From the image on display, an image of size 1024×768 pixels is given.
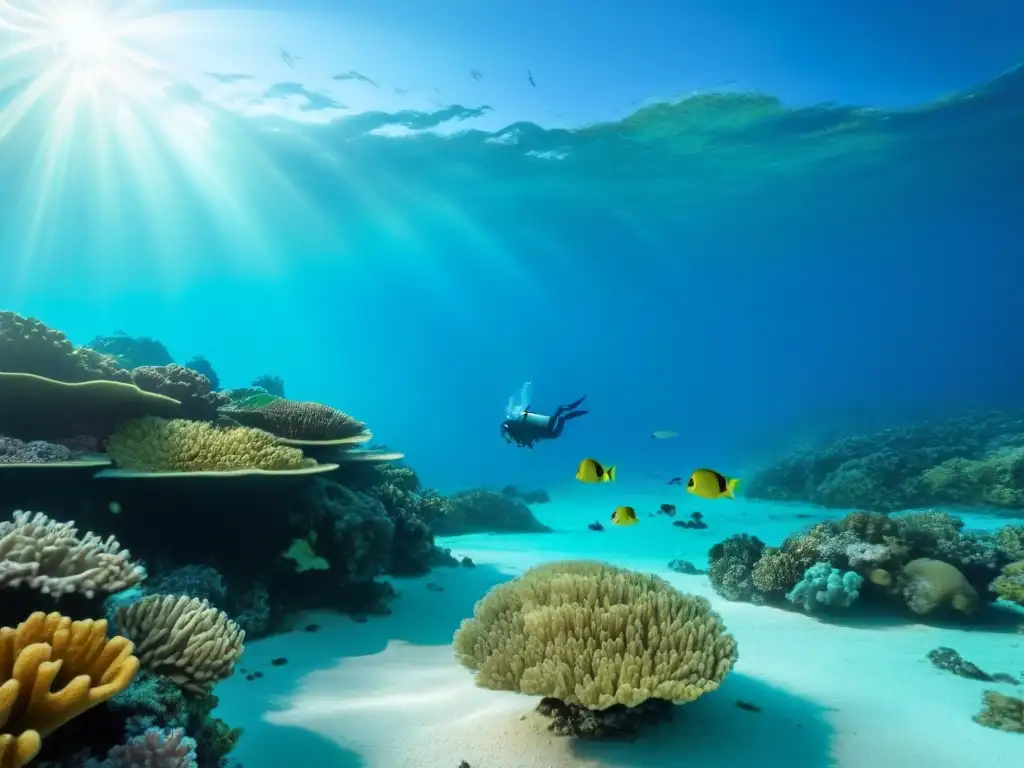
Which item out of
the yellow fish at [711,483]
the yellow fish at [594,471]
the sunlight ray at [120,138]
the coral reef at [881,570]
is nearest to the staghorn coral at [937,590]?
the coral reef at [881,570]

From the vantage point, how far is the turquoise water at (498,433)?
12.2 ft

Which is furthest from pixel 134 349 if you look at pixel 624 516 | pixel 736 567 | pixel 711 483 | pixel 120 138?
pixel 120 138

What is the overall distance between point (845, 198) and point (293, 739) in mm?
47568

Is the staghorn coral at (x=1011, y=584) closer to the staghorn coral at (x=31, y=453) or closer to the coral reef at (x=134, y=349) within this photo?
the staghorn coral at (x=31, y=453)

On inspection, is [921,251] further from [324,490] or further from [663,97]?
[324,490]

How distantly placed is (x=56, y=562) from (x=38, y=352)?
16.5 ft

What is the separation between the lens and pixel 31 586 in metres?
2.55

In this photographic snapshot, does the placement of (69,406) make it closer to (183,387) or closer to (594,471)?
(183,387)

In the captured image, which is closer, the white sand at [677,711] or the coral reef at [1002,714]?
→ the white sand at [677,711]

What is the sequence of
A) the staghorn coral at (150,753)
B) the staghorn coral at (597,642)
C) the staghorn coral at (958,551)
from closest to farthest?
1. the staghorn coral at (150,753)
2. the staghorn coral at (597,642)
3. the staghorn coral at (958,551)

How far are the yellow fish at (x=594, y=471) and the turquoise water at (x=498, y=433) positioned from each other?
1.31 m

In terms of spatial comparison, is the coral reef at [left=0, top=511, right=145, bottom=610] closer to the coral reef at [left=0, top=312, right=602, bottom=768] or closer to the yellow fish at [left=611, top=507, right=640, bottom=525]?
the coral reef at [left=0, top=312, right=602, bottom=768]

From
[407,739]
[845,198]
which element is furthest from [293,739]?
[845,198]

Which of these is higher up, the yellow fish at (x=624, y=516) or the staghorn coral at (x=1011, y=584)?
the yellow fish at (x=624, y=516)
